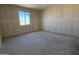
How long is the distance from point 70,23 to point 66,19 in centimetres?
26

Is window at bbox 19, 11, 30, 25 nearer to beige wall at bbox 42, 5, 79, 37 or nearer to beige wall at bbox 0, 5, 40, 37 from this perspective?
beige wall at bbox 0, 5, 40, 37

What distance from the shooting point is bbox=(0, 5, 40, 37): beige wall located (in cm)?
294

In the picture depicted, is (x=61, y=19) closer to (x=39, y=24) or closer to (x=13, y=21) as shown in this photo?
(x=39, y=24)

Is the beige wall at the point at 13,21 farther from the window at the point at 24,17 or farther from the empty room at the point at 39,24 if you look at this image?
the window at the point at 24,17

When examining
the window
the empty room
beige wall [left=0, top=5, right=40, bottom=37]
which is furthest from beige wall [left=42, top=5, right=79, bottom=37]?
the window

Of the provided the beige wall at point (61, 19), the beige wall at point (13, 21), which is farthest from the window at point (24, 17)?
the beige wall at point (61, 19)

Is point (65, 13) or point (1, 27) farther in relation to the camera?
point (65, 13)

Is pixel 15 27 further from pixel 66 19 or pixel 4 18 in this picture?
pixel 66 19

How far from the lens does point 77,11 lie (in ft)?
10.8

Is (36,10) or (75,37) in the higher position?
(36,10)

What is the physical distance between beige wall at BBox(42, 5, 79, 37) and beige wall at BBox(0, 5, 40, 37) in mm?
402
